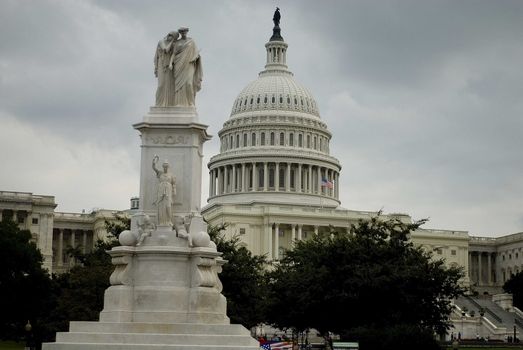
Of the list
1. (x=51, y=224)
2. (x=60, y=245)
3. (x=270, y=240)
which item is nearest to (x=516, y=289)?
(x=270, y=240)

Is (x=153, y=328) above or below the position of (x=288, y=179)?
below

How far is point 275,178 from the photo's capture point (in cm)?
18525

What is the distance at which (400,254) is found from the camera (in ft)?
237

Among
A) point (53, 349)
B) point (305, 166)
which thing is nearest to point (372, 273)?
point (53, 349)

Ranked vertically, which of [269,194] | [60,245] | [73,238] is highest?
[269,194]

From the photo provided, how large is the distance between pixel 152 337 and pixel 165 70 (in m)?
9.59

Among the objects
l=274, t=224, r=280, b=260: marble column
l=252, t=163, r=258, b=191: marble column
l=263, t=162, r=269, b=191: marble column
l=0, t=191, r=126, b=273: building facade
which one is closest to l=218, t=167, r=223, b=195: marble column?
l=252, t=163, r=258, b=191: marble column

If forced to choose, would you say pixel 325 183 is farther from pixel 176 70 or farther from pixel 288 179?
pixel 176 70

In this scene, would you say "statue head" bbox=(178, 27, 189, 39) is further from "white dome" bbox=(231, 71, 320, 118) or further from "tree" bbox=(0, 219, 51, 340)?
"white dome" bbox=(231, 71, 320, 118)

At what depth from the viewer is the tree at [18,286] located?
90.6 meters

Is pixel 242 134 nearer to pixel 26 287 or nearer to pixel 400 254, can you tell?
pixel 26 287

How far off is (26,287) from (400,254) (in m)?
36.8

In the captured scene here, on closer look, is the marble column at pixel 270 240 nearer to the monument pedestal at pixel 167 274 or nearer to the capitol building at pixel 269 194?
the capitol building at pixel 269 194

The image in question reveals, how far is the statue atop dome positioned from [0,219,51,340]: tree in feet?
176
